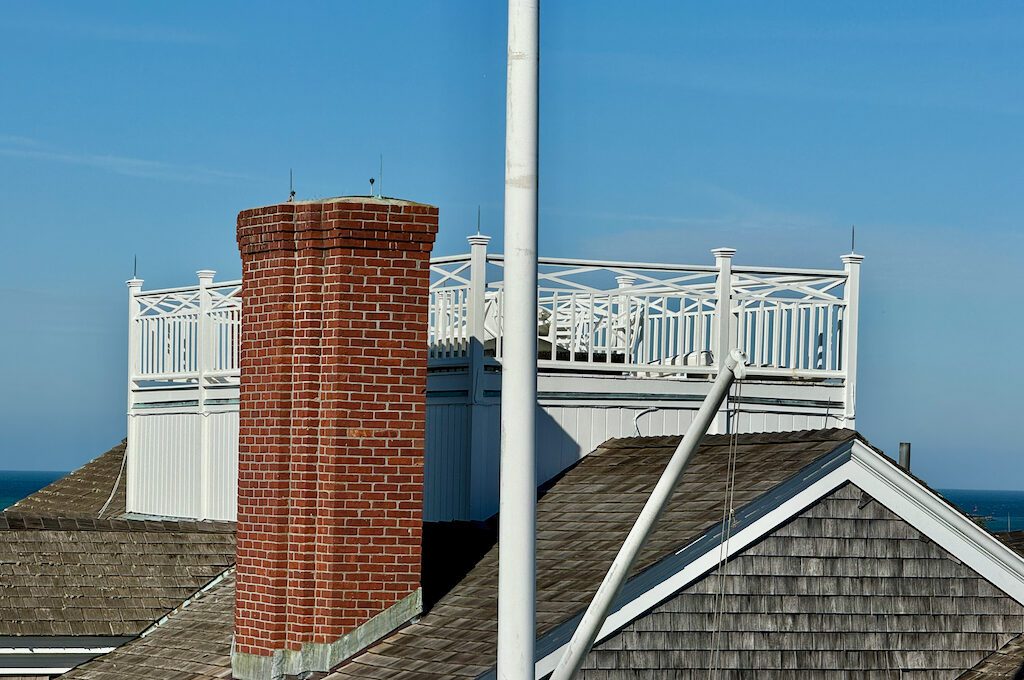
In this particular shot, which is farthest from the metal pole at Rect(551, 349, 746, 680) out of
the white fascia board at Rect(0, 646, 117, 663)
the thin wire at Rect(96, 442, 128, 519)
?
the thin wire at Rect(96, 442, 128, 519)

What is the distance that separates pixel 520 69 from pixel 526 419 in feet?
5.79

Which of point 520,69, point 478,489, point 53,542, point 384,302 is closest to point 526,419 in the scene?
point 520,69

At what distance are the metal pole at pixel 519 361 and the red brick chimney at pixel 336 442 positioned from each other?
3.91 meters

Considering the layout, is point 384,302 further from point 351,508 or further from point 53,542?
point 53,542

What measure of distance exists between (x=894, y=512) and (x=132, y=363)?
427 inches

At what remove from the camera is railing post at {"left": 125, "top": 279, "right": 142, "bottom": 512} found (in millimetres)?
19594

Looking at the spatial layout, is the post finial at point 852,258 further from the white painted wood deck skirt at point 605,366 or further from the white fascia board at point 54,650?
the white fascia board at point 54,650

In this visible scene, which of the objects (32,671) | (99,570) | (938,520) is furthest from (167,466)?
(938,520)

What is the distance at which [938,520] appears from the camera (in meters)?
12.1

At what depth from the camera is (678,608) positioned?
1124 centimetres

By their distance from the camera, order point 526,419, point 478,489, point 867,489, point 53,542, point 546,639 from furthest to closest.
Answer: point 53,542 < point 478,489 < point 867,489 < point 546,639 < point 526,419

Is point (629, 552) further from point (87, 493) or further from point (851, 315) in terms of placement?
point (87, 493)

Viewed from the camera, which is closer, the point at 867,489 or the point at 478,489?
the point at 867,489

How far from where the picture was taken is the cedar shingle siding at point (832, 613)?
11.3 meters
